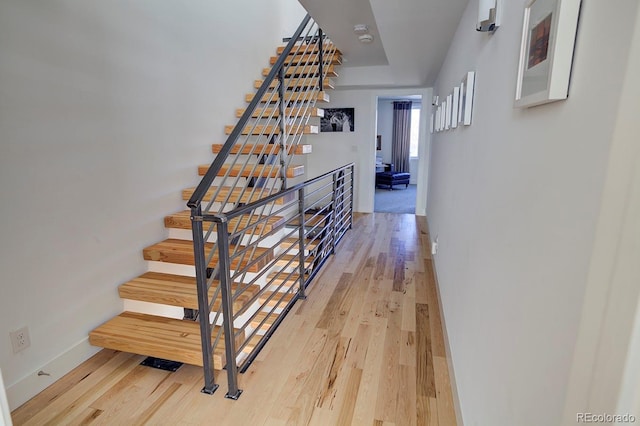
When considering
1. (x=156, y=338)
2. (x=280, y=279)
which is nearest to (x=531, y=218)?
(x=156, y=338)

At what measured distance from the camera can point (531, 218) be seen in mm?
856

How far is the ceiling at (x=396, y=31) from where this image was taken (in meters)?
2.31

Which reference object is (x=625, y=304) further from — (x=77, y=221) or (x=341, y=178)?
(x=341, y=178)

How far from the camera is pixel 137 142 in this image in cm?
244

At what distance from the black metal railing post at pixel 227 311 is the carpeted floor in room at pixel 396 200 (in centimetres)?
509

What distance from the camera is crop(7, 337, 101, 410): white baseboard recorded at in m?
1.74

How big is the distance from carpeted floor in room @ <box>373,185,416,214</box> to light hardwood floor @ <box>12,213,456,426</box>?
13.3ft

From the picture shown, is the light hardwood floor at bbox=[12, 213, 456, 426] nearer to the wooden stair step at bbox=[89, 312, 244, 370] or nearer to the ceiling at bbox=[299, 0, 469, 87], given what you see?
the wooden stair step at bbox=[89, 312, 244, 370]

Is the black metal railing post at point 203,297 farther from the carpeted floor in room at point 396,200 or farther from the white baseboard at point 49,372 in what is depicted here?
the carpeted floor in room at point 396,200

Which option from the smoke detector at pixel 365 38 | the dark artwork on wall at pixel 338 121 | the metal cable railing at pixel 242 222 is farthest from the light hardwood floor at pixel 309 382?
the dark artwork on wall at pixel 338 121

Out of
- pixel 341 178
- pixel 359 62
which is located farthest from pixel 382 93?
pixel 341 178

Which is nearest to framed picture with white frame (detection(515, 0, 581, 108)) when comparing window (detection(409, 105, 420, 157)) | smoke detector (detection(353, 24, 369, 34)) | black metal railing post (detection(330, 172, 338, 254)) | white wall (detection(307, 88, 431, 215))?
smoke detector (detection(353, 24, 369, 34))

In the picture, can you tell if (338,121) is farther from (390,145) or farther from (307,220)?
(390,145)

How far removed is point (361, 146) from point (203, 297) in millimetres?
4839
